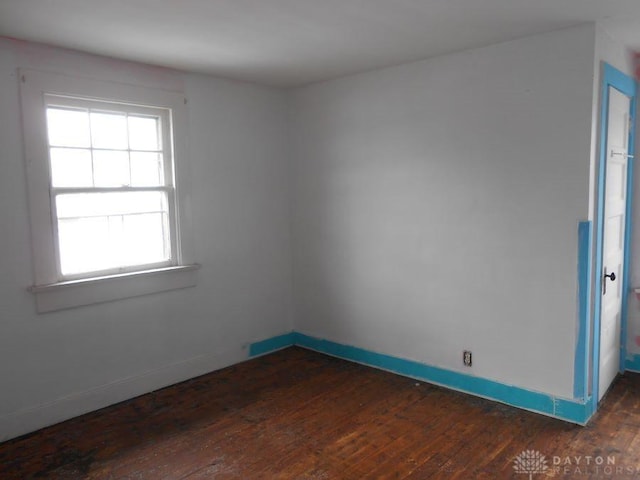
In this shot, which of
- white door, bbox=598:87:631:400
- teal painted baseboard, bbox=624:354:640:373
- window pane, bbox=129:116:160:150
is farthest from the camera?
teal painted baseboard, bbox=624:354:640:373

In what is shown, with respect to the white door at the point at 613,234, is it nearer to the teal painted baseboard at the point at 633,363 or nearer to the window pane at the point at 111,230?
the teal painted baseboard at the point at 633,363

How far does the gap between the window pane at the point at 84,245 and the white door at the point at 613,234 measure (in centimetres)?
346

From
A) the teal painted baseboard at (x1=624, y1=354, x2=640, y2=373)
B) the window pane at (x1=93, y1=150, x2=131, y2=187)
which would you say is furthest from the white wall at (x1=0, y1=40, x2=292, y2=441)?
the teal painted baseboard at (x1=624, y1=354, x2=640, y2=373)

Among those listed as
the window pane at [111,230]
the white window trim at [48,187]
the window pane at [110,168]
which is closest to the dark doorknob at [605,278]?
the white window trim at [48,187]

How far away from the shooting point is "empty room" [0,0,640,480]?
113 inches

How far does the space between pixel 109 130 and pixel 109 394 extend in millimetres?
1926

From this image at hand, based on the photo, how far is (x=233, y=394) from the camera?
3.81 m

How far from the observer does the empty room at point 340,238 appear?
2.88 metres

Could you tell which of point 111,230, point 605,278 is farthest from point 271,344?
point 605,278

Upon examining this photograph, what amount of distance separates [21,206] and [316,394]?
7.94ft

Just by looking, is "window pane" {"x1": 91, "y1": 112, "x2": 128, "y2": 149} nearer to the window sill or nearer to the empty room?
the empty room

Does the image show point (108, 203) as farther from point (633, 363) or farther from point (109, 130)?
point (633, 363)

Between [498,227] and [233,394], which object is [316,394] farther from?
[498,227]

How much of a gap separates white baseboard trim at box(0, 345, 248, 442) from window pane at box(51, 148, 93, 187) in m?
1.47
